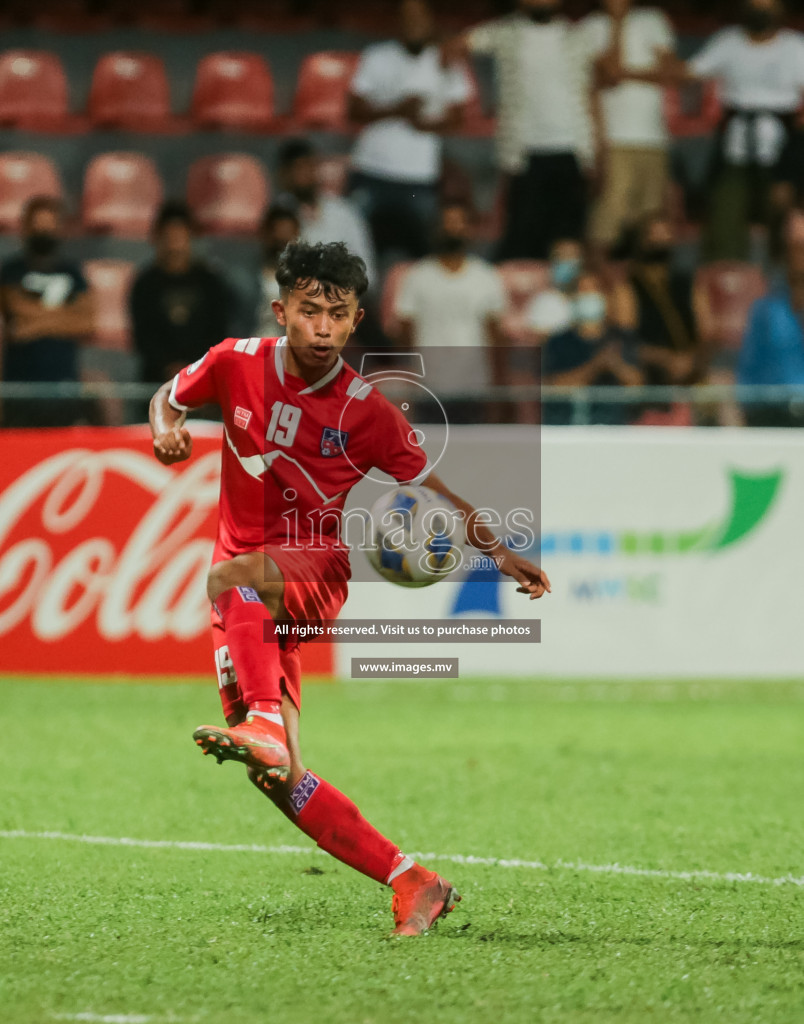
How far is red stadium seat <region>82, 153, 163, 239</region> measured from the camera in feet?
43.0

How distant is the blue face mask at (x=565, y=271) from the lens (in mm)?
11219

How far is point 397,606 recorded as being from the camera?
9.92 m

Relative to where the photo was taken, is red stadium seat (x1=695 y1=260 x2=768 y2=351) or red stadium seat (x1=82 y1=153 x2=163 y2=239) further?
red stadium seat (x1=82 y1=153 x2=163 y2=239)

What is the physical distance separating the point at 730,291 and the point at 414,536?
8.34 metres

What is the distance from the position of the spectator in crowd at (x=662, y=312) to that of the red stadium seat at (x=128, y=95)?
4896 mm

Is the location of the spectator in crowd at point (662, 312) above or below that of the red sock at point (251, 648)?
above

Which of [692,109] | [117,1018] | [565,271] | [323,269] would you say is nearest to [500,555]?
[323,269]

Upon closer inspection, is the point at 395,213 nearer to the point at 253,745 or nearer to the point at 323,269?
the point at 323,269

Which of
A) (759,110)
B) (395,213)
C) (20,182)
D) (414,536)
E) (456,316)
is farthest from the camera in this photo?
(20,182)

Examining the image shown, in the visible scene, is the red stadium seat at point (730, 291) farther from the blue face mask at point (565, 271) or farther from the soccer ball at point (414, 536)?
the soccer ball at point (414, 536)

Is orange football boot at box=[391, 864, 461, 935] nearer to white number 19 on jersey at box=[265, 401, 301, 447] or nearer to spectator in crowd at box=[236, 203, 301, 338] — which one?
white number 19 on jersey at box=[265, 401, 301, 447]

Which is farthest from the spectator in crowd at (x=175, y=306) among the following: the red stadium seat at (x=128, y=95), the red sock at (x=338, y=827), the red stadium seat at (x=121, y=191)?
the red sock at (x=338, y=827)

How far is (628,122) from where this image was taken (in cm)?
1245

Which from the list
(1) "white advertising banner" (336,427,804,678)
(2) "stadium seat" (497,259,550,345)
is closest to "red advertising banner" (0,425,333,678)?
(1) "white advertising banner" (336,427,804,678)
